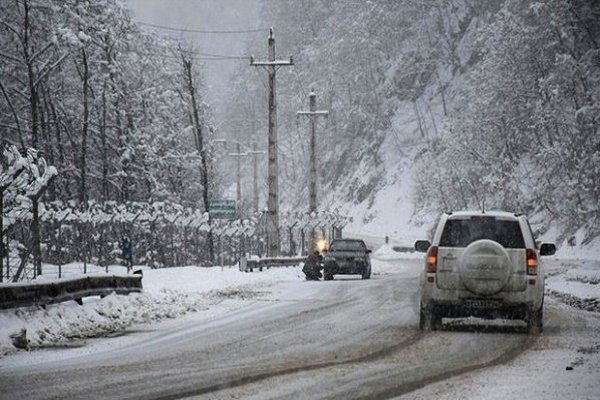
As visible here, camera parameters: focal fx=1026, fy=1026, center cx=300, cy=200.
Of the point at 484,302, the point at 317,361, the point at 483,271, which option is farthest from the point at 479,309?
the point at 317,361

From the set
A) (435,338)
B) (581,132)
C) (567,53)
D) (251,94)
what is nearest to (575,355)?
(435,338)

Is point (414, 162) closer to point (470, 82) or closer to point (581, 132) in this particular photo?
point (470, 82)

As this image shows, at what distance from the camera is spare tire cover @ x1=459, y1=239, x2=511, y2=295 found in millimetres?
15852

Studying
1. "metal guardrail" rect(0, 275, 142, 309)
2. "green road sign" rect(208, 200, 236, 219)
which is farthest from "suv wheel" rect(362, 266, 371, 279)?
"metal guardrail" rect(0, 275, 142, 309)

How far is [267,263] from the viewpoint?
140ft

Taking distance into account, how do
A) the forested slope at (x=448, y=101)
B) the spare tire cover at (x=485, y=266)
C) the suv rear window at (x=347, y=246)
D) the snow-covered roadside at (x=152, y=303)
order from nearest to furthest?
the snow-covered roadside at (x=152, y=303) < the spare tire cover at (x=485, y=266) < the suv rear window at (x=347, y=246) < the forested slope at (x=448, y=101)

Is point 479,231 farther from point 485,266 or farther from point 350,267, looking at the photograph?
point 350,267

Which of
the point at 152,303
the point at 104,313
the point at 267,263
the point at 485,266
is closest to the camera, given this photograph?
the point at 485,266

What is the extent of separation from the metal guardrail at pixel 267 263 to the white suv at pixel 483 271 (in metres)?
24.3

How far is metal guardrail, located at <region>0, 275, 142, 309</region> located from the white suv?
238 inches

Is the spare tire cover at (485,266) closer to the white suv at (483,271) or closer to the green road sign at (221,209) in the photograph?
the white suv at (483,271)

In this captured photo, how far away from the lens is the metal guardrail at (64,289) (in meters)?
15.4

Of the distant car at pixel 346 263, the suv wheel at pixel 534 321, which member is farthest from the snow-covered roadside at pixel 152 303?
the suv wheel at pixel 534 321

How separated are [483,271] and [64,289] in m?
7.06
